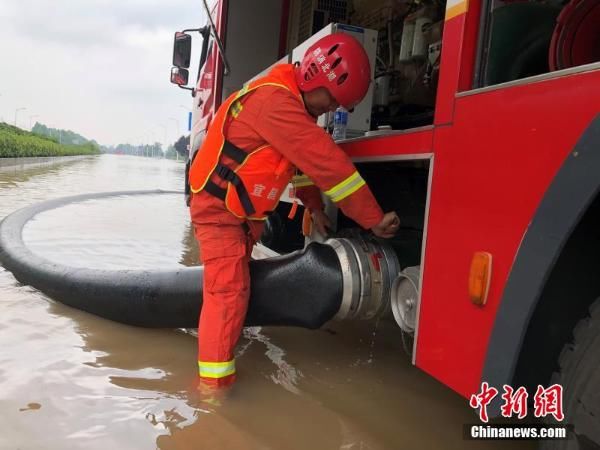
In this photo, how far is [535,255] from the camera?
1.16 m

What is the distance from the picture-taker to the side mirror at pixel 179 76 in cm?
567

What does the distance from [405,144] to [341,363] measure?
133 cm

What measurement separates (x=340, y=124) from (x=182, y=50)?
3.73m

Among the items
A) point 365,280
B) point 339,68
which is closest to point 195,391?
A: point 365,280

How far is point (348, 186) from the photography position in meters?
1.99

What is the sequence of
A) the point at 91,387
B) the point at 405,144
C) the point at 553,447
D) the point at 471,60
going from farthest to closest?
the point at 91,387
the point at 405,144
the point at 471,60
the point at 553,447

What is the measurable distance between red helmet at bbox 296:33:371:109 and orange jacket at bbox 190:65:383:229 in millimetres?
135

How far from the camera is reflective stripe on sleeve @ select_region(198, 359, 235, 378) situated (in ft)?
7.04

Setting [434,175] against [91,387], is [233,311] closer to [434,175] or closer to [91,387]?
[91,387]

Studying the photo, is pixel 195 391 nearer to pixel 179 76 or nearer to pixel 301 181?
pixel 301 181

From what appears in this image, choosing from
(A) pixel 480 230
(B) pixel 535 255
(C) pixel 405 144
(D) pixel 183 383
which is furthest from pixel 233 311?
(B) pixel 535 255

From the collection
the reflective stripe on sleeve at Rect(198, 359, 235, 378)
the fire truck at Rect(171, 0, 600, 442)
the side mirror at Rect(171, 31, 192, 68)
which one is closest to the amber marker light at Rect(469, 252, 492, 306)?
the fire truck at Rect(171, 0, 600, 442)

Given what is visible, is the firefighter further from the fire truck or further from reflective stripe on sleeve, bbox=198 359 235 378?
the fire truck

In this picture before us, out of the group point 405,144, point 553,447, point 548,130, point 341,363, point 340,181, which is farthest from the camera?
point 341,363
